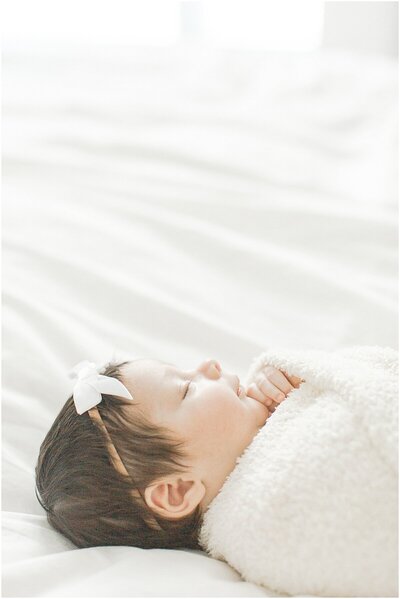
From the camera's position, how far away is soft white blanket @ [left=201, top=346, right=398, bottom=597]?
0.77 meters

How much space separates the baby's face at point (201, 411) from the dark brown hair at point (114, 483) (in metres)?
0.02

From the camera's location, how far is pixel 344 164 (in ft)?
5.98

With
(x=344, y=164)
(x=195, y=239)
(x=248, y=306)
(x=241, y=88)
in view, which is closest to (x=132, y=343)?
(x=248, y=306)

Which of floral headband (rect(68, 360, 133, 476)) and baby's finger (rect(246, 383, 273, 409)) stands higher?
floral headband (rect(68, 360, 133, 476))

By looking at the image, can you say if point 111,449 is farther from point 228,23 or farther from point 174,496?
point 228,23

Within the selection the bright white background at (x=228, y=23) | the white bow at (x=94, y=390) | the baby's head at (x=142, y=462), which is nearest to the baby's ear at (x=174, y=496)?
the baby's head at (x=142, y=462)

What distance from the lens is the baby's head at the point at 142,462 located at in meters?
0.89

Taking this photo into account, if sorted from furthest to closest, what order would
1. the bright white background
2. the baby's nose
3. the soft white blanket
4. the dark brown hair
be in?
the bright white background, the baby's nose, the dark brown hair, the soft white blanket

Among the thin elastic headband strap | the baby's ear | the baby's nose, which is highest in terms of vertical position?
the baby's nose

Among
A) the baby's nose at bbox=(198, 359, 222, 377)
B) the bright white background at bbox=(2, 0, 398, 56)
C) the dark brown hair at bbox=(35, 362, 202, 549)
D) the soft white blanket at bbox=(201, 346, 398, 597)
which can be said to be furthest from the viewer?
the bright white background at bbox=(2, 0, 398, 56)

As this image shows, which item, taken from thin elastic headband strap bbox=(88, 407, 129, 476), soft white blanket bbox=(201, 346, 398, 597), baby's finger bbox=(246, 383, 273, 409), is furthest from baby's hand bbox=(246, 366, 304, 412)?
thin elastic headband strap bbox=(88, 407, 129, 476)

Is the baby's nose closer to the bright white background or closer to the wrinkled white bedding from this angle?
the wrinkled white bedding

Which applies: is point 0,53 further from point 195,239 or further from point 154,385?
point 154,385

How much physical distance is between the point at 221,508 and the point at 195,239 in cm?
72
